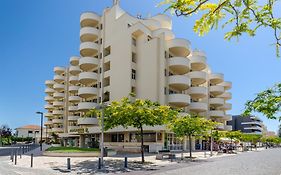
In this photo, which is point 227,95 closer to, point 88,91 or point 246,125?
point 88,91

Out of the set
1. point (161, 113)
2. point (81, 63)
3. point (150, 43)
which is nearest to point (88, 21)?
point (81, 63)

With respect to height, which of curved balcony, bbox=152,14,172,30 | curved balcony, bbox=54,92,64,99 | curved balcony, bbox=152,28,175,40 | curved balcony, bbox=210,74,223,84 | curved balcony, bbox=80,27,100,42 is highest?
curved balcony, bbox=152,14,172,30

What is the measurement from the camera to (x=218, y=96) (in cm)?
7231

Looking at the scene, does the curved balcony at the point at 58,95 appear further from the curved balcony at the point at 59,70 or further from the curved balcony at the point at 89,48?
the curved balcony at the point at 89,48

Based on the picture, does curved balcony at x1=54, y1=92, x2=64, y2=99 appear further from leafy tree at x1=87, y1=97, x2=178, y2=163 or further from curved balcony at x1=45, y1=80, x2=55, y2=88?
leafy tree at x1=87, y1=97, x2=178, y2=163

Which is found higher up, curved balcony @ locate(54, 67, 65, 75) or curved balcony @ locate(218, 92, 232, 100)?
curved balcony @ locate(54, 67, 65, 75)

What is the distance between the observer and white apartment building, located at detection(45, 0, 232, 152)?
49219mm

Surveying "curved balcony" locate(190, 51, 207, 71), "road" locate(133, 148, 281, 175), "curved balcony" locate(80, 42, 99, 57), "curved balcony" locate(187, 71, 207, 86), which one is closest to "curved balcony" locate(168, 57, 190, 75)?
"curved balcony" locate(187, 71, 207, 86)

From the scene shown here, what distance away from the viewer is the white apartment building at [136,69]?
4922 cm

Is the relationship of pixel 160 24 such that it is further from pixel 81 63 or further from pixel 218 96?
pixel 218 96

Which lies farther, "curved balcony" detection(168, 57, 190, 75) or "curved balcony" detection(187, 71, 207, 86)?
"curved balcony" detection(187, 71, 207, 86)

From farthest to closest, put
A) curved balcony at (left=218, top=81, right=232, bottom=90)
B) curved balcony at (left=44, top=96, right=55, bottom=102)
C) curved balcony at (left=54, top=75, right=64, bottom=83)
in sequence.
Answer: curved balcony at (left=44, top=96, right=55, bottom=102), curved balcony at (left=54, top=75, right=64, bottom=83), curved balcony at (left=218, top=81, right=232, bottom=90)

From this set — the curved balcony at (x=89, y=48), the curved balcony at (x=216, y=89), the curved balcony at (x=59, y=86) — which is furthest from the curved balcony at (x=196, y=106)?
the curved balcony at (x=59, y=86)

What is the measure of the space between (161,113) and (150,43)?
78.1 feet
